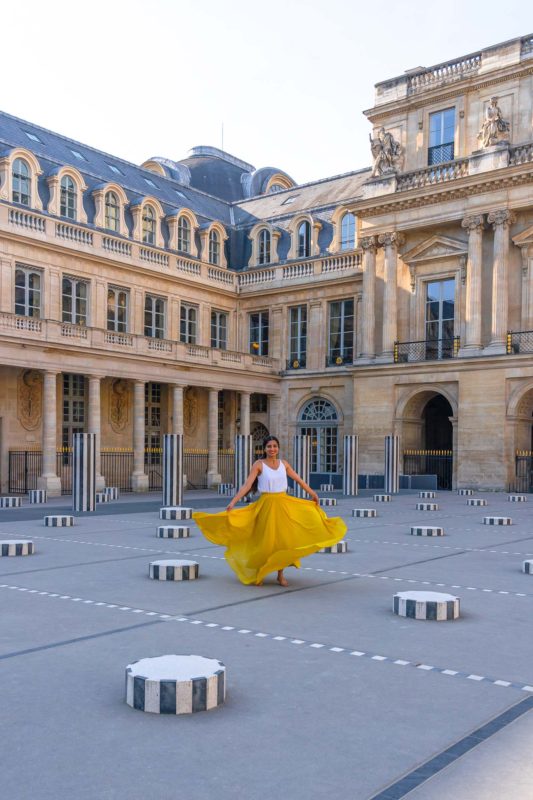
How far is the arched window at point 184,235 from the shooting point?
41.2 meters

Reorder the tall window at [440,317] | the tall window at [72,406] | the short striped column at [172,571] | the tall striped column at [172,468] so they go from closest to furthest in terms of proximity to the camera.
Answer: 1. the short striped column at [172,571]
2. the tall striped column at [172,468]
3. the tall window at [72,406]
4. the tall window at [440,317]

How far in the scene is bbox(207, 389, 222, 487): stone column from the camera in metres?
38.5

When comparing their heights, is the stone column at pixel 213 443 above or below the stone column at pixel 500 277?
below

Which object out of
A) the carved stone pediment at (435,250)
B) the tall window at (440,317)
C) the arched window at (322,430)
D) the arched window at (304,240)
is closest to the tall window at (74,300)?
the arched window at (304,240)

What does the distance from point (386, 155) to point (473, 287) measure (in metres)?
8.08

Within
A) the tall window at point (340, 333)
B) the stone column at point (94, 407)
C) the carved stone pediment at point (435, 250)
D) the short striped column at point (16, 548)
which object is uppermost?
the carved stone pediment at point (435, 250)

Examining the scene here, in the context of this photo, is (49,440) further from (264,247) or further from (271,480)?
(271,480)

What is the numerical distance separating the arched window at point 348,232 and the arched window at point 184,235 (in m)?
7.69

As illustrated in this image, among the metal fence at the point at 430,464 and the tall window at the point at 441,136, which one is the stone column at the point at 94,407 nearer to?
the metal fence at the point at 430,464

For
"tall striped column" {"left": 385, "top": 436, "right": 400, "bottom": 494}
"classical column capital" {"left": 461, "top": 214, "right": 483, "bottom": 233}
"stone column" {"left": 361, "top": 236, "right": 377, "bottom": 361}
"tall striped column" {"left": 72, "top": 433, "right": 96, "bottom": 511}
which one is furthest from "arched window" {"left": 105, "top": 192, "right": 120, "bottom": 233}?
"tall striped column" {"left": 72, "top": 433, "right": 96, "bottom": 511}

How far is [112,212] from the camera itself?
3731 cm

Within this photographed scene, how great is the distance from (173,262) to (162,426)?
7796 mm

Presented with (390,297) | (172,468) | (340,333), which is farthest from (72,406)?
(390,297)

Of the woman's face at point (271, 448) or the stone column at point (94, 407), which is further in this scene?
the stone column at point (94, 407)
